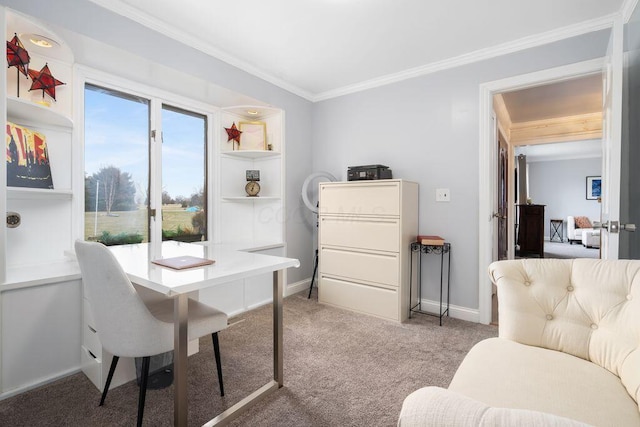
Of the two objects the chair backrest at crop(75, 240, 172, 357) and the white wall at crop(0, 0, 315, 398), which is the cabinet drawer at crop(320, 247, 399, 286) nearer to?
the white wall at crop(0, 0, 315, 398)

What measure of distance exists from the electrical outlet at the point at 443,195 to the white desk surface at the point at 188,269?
186cm

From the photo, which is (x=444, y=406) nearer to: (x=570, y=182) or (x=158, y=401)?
(x=158, y=401)

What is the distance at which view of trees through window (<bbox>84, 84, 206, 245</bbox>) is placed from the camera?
2434mm

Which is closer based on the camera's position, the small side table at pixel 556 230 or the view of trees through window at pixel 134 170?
the view of trees through window at pixel 134 170

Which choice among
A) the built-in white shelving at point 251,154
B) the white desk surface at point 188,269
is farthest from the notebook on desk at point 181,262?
the built-in white shelving at point 251,154

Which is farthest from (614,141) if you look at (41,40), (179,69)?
(41,40)

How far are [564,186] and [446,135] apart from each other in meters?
8.45

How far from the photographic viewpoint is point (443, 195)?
298cm

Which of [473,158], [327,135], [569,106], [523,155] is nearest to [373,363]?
[473,158]

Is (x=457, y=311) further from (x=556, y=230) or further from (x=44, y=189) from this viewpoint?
(x=556, y=230)

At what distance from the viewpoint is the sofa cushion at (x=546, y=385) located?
0.88m

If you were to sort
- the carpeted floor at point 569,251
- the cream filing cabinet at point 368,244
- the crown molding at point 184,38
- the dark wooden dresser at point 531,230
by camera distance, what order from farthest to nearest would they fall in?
the carpeted floor at point 569,251
the dark wooden dresser at point 531,230
the cream filing cabinet at point 368,244
the crown molding at point 184,38

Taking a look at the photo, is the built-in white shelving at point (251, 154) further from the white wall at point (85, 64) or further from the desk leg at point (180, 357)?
the desk leg at point (180, 357)

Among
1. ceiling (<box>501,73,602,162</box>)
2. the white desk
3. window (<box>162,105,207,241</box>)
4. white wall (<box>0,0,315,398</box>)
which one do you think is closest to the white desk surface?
the white desk
